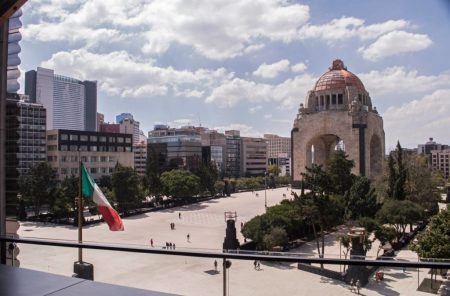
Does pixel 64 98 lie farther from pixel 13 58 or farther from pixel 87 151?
pixel 13 58

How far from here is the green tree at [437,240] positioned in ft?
53.6

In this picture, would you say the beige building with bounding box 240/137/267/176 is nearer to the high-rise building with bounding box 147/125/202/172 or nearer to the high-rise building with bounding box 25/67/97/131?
the high-rise building with bounding box 147/125/202/172

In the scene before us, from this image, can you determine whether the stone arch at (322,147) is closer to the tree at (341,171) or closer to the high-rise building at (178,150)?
the high-rise building at (178,150)

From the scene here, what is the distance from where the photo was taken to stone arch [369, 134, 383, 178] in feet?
189

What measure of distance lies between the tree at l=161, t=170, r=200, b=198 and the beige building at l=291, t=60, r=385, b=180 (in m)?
19.0

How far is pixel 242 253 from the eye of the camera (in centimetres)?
305

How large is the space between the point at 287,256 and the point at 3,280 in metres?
2.22

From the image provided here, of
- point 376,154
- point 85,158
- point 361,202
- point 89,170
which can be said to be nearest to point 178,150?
point 89,170

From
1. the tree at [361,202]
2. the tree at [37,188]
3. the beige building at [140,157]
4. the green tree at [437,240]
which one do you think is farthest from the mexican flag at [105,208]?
the beige building at [140,157]

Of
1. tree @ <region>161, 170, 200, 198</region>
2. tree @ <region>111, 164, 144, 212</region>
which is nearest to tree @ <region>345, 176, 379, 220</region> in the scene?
tree @ <region>111, 164, 144, 212</region>

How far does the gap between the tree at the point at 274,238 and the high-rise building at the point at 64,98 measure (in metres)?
140

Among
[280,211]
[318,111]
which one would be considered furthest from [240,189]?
[280,211]

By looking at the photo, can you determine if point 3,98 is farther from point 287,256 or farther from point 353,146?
point 353,146

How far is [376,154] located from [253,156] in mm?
47559
